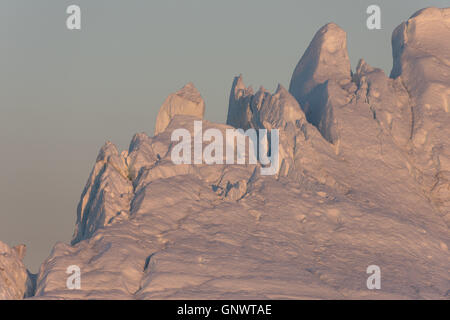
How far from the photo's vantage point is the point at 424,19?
90.9 meters

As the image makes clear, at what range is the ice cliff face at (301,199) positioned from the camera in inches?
2241

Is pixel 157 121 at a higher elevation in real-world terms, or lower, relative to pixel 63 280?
higher

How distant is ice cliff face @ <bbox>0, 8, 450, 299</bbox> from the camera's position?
187ft

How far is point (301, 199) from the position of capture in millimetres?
68875

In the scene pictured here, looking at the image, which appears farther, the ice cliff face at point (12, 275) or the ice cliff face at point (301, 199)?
the ice cliff face at point (301, 199)

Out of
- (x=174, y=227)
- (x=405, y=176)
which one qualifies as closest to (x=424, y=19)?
(x=405, y=176)

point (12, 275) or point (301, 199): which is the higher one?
point (301, 199)

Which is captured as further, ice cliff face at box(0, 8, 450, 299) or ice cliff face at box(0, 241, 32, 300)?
ice cliff face at box(0, 8, 450, 299)

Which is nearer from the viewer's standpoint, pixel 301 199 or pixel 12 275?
pixel 12 275

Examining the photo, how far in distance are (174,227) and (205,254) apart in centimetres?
506

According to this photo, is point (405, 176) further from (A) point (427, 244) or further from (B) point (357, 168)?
(A) point (427, 244)
